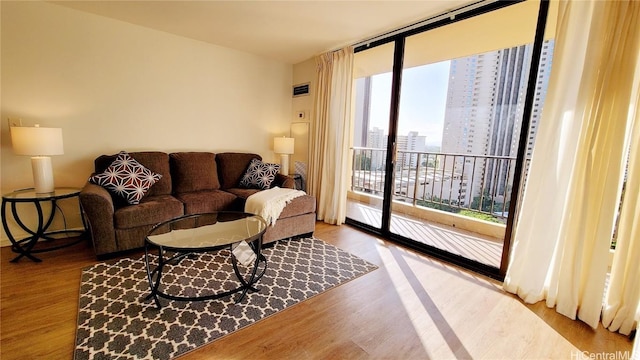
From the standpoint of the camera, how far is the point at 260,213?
2705 mm

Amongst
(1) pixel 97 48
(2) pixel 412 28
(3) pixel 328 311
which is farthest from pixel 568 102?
(1) pixel 97 48

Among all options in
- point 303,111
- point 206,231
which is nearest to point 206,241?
point 206,231

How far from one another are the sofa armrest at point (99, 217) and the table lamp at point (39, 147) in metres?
0.44

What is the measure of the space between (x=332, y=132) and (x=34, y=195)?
305 cm

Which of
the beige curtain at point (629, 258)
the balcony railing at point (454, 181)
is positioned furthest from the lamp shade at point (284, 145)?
the beige curtain at point (629, 258)

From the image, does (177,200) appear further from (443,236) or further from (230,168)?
(443,236)

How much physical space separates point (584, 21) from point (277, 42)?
9.47 ft

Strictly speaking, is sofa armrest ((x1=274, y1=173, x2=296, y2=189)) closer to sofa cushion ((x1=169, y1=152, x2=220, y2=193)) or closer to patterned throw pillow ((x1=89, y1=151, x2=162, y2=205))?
sofa cushion ((x1=169, y1=152, x2=220, y2=193))

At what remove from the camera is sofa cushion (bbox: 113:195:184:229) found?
7.82 feet

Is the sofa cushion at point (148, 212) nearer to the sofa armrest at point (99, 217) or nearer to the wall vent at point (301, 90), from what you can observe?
the sofa armrest at point (99, 217)

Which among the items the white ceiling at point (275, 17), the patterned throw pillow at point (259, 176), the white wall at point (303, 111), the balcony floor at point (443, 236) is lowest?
the balcony floor at point (443, 236)

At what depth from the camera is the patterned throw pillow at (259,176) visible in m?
3.46

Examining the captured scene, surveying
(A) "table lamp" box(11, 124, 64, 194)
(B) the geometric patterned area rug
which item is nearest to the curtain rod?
(B) the geometric patterned area rug

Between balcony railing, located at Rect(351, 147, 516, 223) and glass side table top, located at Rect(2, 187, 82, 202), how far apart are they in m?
3.30
